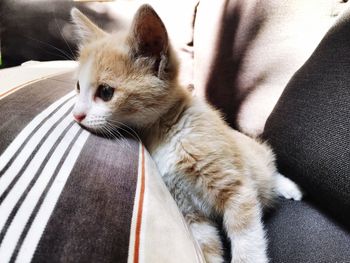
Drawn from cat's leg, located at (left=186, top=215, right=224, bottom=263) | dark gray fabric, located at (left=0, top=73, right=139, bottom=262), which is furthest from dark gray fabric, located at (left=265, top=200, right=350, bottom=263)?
dark gray fabric, located at (left=0, top=73, right=139, bottom=262)

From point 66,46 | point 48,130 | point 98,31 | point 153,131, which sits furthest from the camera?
point 66,46

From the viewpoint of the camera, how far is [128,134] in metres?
0.83

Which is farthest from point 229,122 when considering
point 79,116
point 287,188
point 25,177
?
point 25,177

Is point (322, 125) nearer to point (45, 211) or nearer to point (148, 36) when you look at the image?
point (148, 36)

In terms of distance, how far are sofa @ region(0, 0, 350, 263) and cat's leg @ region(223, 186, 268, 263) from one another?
4 cm

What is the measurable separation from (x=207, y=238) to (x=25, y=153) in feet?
1.50

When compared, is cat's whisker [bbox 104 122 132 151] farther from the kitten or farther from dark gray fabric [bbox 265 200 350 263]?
dark gray fabric [bbox 265 200 350 263]

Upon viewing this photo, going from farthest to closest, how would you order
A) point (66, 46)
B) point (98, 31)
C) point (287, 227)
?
point (66, 46)
point (98, 31)
point (287, 227)

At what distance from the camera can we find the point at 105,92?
2.67 feet

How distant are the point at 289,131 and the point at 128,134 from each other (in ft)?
1.32

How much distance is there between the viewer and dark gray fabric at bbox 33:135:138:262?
41 centimetres

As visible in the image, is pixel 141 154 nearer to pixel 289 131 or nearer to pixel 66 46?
pixel 289 131

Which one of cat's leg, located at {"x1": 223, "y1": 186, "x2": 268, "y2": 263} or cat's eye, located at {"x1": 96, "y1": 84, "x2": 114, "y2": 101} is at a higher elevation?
cat's eye, located at {"x1": 96, "y1": 84, "x2": 114, "y2": 101}

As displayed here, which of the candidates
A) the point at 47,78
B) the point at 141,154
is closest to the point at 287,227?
the point at 141,154
